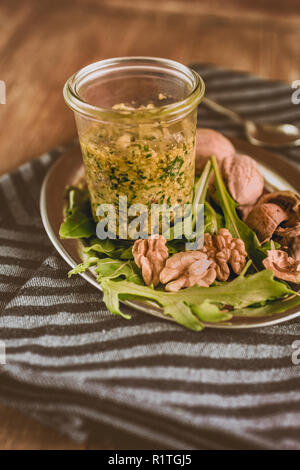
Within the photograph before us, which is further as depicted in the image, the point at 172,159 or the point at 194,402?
the point at 172,159

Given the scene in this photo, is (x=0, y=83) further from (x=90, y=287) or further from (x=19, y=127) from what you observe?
(x=90, y=287)

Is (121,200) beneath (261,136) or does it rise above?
above

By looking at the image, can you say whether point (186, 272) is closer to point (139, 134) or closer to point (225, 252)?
point (225, 252)

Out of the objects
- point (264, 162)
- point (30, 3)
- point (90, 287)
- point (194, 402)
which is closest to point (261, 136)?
point (264, 162)

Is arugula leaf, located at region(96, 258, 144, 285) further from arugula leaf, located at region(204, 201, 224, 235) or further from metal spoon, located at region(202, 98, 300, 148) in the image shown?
metal spoon, located at region(202, 98, 300, 148)

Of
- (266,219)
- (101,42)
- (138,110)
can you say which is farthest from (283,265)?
(101,42)

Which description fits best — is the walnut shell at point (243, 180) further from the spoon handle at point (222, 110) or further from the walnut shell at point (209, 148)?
the spoon handle at point (222, 110)

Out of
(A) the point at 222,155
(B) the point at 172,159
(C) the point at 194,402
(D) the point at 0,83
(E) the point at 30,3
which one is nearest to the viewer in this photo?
(C) the point at 194,402
